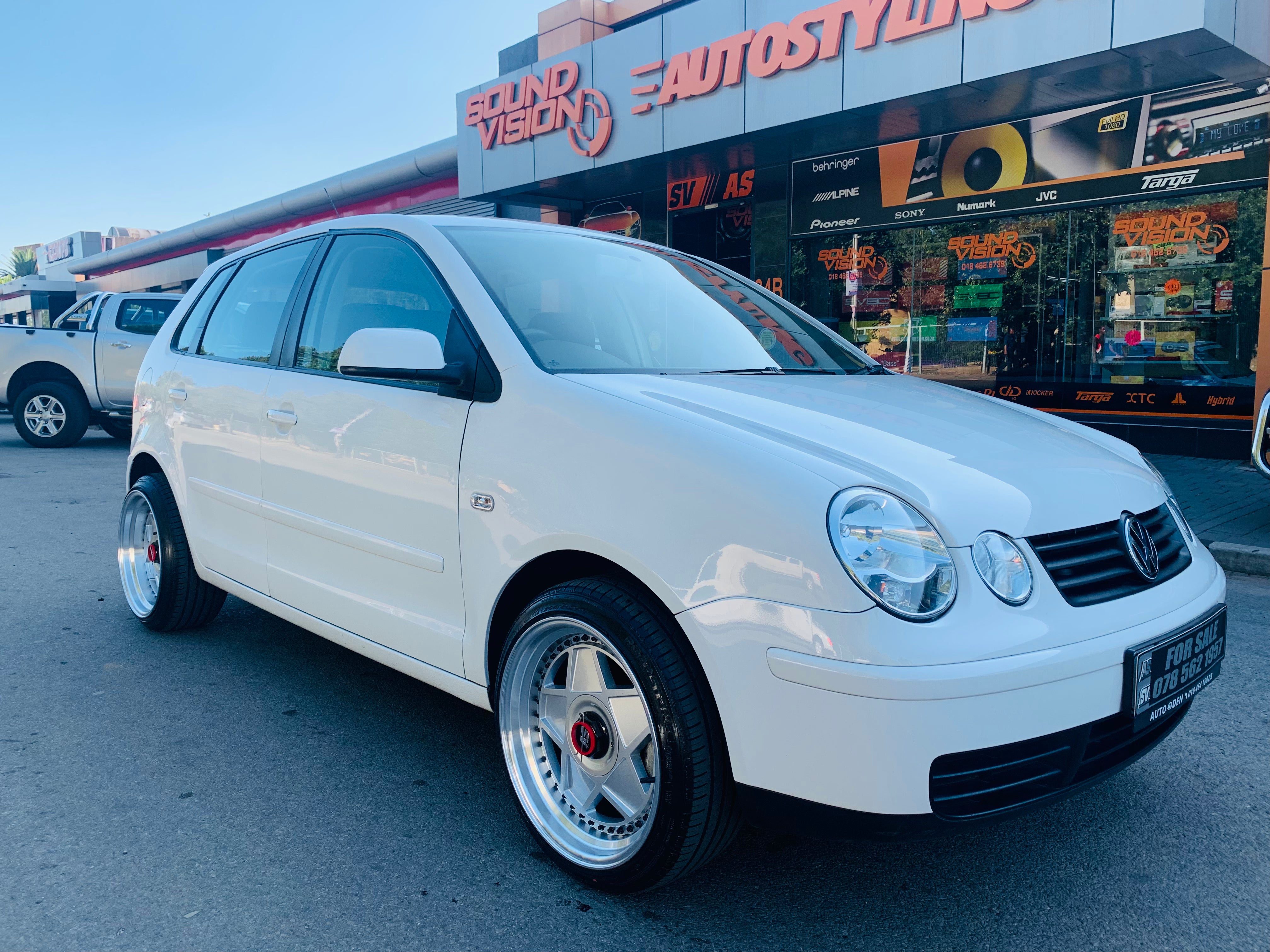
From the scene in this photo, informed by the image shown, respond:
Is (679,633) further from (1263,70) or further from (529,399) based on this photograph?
(1263,70)

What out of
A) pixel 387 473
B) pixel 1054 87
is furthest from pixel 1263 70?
pixel 387 473

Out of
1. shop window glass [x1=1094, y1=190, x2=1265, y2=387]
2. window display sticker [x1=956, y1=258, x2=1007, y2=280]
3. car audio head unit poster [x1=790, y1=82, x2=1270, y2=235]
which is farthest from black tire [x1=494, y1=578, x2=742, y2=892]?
window display sticker [x1=956, y1=258, x2=1007, y2=280]

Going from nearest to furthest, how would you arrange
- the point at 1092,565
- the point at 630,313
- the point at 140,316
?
the point at 1092,565, the point at 630,313, the point at 140,316

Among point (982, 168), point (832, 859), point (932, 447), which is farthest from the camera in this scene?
point (982, 168)

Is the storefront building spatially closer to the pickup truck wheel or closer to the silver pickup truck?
the silver pickup truck

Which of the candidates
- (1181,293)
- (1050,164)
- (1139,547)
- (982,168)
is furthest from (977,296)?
(1139,547)

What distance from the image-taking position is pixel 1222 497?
775 cm

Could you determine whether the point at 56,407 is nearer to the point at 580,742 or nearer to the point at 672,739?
the point at 580,742

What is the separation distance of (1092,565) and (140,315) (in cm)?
A: 1393

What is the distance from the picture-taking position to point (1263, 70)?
917 cm

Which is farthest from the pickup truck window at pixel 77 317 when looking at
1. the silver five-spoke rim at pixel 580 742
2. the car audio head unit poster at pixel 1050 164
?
the silver five-spoke rim at pixel 580 742

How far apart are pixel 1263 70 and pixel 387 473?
9788 millimetres

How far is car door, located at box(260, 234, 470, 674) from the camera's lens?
2742 mm

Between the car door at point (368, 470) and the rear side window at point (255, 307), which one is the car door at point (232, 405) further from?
the car door at point (368, 470)
